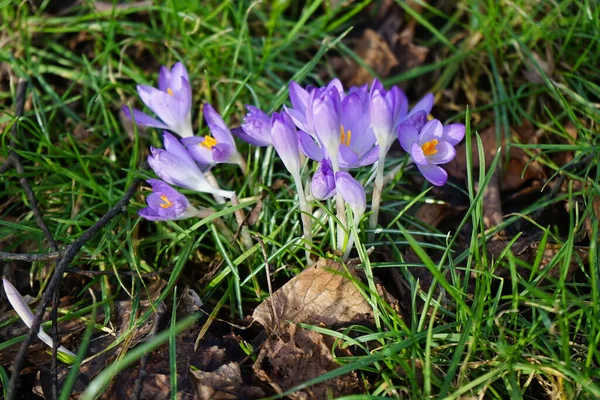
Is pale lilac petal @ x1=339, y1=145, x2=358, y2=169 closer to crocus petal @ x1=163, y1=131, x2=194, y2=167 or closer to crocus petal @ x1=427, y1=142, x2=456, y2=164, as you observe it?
crocus petal @ x1=427, y1=142, x2=456, y2=164

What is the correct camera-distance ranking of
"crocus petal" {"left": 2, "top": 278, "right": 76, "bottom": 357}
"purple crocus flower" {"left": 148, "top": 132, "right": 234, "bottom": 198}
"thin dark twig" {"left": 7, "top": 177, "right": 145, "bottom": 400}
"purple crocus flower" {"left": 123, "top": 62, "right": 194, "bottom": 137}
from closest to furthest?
1. "thin dark twig" {"left": 7, "top": 177, "right": 145, "bottom": 400}
2. "crocus petal" {"left": 2, "top": 278, "right": 76, "bottom": 357}
3. "purple crocus flower" {"left": 148, "top": 132, "right": 234, "bottom": 198}
4. "purple crocus flower" {"left": 123, "top": 62, "right": 194, "bottom": 137}

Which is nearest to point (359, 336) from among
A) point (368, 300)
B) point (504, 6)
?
point (368, 300)

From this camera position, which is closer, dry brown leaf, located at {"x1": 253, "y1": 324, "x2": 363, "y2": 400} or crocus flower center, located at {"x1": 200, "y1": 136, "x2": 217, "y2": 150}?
dry brown leaf, located at {"x1": 253, "y1": 324, "x2": 363, "y2": 400}

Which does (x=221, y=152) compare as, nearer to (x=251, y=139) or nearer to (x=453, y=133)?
(x=251, y=139)

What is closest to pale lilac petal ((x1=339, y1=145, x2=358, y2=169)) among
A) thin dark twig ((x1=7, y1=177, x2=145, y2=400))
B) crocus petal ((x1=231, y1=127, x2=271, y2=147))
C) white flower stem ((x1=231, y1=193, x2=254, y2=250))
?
crocus petal ((x1=231, y1=127, x2=271, y2=147))

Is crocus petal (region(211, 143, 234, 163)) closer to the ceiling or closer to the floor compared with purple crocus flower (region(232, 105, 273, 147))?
closer to the floor

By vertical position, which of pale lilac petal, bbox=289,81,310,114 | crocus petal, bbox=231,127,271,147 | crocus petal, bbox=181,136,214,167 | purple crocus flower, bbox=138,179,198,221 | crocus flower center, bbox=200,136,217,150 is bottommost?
purple crocus flower, bbox=138,179,198,221

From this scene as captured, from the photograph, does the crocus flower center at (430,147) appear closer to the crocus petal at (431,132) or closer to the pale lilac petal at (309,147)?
the crocus petal at (431,132)

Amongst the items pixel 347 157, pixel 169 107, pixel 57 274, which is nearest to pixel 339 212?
pixel 347 157

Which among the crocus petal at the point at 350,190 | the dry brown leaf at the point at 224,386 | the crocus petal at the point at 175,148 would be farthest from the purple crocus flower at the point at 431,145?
the dry brown leaf at the point at 224,386
